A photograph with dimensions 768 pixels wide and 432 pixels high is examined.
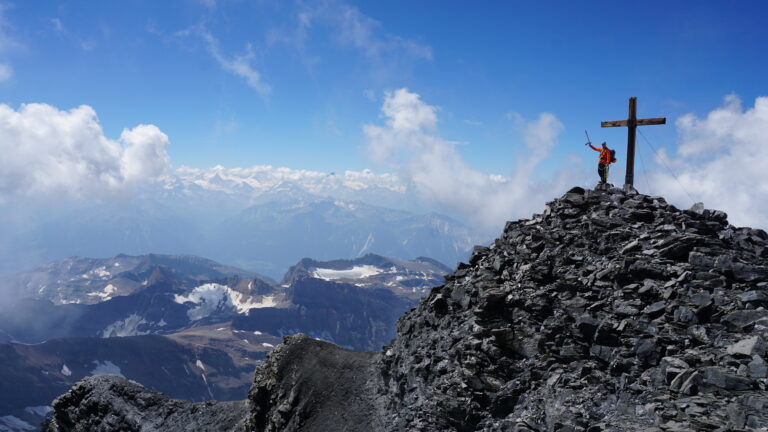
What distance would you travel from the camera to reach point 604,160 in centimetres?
3092

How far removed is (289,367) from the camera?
41781 mm

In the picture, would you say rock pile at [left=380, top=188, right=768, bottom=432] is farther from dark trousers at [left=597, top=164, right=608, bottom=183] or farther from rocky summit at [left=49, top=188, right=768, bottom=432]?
dark trousers at [left=597, top=164, right=608, bottom=183]

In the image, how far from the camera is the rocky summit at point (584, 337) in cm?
1672

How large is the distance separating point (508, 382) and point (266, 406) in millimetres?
26026

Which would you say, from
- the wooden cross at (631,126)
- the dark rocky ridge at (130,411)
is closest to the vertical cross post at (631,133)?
the wooden cross at (631,126)

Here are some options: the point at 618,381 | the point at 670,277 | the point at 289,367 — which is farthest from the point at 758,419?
the point at 289,367

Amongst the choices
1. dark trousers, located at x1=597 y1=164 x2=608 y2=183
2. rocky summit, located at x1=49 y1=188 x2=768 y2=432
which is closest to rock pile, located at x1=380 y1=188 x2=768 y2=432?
rocky summit, located at x1=49 y1=188 x2=768 y2=432

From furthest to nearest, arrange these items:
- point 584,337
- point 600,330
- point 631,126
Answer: point 631,126 < point 584,337 < point 600,330

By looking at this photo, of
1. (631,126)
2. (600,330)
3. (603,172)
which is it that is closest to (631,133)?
(631,126)

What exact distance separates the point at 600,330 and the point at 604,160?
1427cm

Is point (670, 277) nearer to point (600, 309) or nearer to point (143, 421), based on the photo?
point (600, 309)

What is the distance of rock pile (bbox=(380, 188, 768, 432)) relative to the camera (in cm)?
1648

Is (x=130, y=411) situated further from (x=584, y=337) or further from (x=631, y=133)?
(x=631, y=133)

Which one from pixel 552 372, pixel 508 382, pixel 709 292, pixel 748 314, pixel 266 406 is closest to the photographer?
pixel 748 314
